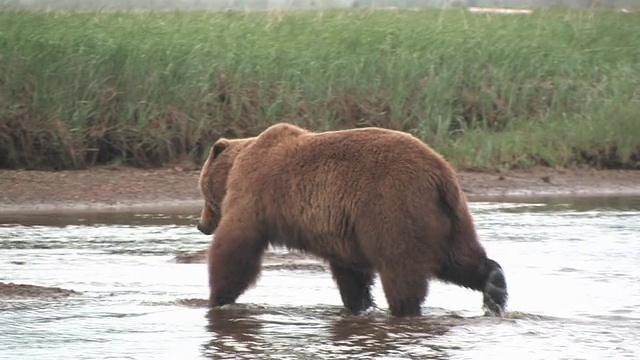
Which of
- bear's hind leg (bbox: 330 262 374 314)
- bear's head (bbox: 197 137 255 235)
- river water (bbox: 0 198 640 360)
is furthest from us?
bear's head (bbox: 197 137 255 235)

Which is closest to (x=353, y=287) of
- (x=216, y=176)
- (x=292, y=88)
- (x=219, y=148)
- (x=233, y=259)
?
(x=233, y=259)

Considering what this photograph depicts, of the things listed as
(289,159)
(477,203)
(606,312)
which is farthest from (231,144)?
(477,203)

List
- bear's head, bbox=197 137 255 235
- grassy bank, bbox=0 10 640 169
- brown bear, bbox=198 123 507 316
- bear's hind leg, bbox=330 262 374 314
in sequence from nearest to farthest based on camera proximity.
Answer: brown bear, bbox=198 123 507 316 → bear's hind leg, bbox=330 262 374 314 → bear's head, bbox=197 137 255 235 → grassy bank, bbox=0 10 640 169

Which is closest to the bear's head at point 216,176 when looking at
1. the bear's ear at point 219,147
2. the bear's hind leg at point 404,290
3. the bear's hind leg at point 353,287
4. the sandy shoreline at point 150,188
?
the bear's ear at point 219,147

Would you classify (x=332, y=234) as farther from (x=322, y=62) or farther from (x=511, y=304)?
(x=322, y=62)

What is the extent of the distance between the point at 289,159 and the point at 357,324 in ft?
3.12

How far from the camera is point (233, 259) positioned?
7.58 meters

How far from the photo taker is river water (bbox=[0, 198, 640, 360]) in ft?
22.3

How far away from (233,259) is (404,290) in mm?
1015

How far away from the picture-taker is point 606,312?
7672 millimetres

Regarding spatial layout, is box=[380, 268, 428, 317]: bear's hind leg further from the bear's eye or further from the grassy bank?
the grassy bank

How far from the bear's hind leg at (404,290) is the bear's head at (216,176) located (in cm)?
133

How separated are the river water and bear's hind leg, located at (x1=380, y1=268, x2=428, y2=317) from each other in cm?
9

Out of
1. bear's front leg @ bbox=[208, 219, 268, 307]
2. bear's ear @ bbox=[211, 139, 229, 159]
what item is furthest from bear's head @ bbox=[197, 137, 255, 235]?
bear's front leg @ bbox=[208, 219, 268, 307]
